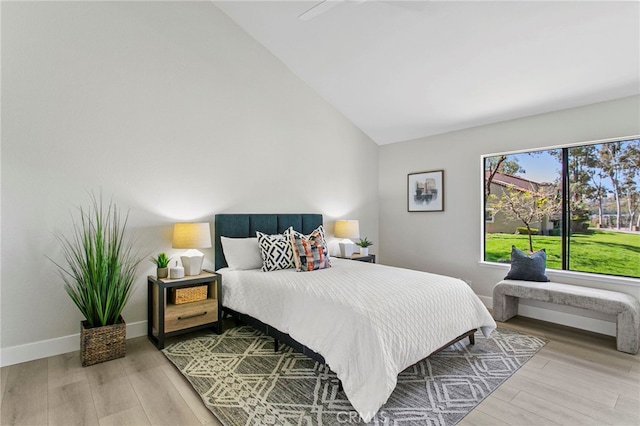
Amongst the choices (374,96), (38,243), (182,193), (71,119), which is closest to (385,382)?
(182,193)

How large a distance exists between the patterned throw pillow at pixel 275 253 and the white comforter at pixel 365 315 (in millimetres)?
166

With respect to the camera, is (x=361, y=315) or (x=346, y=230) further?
(x=346, y=230)

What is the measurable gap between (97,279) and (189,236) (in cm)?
83

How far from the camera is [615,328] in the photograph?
3.18m

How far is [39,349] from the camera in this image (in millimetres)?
2695

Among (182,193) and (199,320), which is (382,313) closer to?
(199,320)

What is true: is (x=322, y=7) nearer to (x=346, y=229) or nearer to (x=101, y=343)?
(x=346, y=229)

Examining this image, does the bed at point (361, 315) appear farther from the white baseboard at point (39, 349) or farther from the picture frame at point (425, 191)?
the picture frame at point (425, 191)

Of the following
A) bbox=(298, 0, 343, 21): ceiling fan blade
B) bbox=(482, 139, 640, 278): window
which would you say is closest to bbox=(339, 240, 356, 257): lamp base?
bbox=(482, 139, 640, 278): window

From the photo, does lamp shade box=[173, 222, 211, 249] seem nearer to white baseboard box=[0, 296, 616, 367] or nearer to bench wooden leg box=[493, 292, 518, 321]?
white baseboard box=[0, 296, 616, 367]

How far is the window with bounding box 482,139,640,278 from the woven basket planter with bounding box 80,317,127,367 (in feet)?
14.1

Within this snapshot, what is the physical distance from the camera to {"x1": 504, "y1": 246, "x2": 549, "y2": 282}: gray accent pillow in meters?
3.57

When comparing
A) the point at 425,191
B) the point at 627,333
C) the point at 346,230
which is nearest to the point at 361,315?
the point at 627,333

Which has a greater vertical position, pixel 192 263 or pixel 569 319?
pixel 192 263
